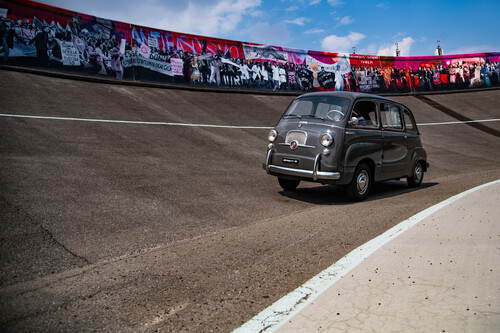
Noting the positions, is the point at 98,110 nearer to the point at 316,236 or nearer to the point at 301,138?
the point at 301,138

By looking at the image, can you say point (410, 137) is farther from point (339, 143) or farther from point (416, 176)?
point (339, 143)

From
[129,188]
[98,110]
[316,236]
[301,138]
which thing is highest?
[98,110]

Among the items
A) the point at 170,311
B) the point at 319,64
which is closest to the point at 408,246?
the point at 170,311

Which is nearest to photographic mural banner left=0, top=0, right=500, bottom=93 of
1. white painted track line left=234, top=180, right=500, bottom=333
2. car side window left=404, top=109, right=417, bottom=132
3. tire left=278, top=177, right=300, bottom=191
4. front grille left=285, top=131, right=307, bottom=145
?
tire left=278, top=177, right=300, bottom=191

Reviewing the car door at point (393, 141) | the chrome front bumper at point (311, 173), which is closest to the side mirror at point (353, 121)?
the chrome front bumper at point (311, 173)

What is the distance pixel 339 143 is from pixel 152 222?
3635 millimetres

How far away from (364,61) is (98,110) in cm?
2893

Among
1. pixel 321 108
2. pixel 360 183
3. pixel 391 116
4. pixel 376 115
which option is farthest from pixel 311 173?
pixel 391 116

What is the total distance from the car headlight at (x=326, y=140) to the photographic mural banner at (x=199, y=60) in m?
15.9

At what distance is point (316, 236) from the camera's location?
186 inches

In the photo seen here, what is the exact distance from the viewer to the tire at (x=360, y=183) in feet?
23.7

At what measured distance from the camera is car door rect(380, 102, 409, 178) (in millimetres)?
8172

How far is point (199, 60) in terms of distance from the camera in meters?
25.4

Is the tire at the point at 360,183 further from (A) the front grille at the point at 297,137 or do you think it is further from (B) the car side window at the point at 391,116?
(B) the car side window at the point at 391,116
